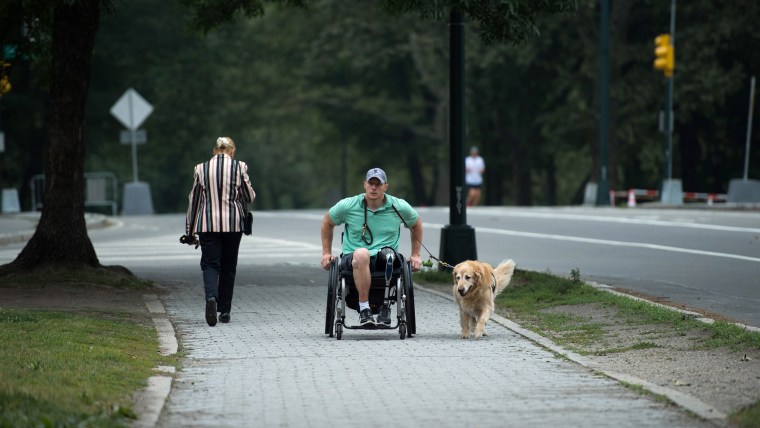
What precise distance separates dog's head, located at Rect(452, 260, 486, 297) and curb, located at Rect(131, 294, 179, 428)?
2.30 meters

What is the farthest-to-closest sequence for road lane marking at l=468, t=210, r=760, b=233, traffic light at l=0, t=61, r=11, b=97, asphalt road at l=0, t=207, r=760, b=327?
road lane marking at l=468, t=210, r=760, b=233 < asphalt road at l=0, t=207, r=760, b=327 < traffic light at l=0, t=61, r=11, b=97

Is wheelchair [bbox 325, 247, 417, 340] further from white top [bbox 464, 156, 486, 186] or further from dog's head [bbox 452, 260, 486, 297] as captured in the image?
white top [bbox 464, 156, 486, 186]

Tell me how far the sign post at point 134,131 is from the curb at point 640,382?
86.7ft

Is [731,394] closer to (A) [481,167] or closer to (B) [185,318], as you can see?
(B) [185,318]

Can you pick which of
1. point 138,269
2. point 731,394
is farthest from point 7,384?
point 138,269

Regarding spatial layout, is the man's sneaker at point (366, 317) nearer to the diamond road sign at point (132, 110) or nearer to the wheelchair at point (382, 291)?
the wheelchair at point (382, 291)

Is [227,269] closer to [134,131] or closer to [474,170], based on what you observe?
[134,131]

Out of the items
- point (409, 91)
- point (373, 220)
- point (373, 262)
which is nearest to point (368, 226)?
point (373, 220)

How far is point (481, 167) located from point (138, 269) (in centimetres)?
2085

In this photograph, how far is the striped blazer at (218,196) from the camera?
1355 centimetres

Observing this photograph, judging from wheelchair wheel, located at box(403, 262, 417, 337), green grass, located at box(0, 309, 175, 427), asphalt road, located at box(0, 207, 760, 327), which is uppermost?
wheelchair wheel, located at box(403, 262, 417, 337)

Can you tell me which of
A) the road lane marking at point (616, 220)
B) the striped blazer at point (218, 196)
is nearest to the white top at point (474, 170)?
the road lane marking at point (616, 220)

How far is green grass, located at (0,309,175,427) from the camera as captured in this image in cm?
802

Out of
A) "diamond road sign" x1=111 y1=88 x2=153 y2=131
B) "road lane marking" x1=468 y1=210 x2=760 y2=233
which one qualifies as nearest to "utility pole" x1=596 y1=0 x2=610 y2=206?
"road lane marking" x1=468 y1=210 x2=760 y2=233
